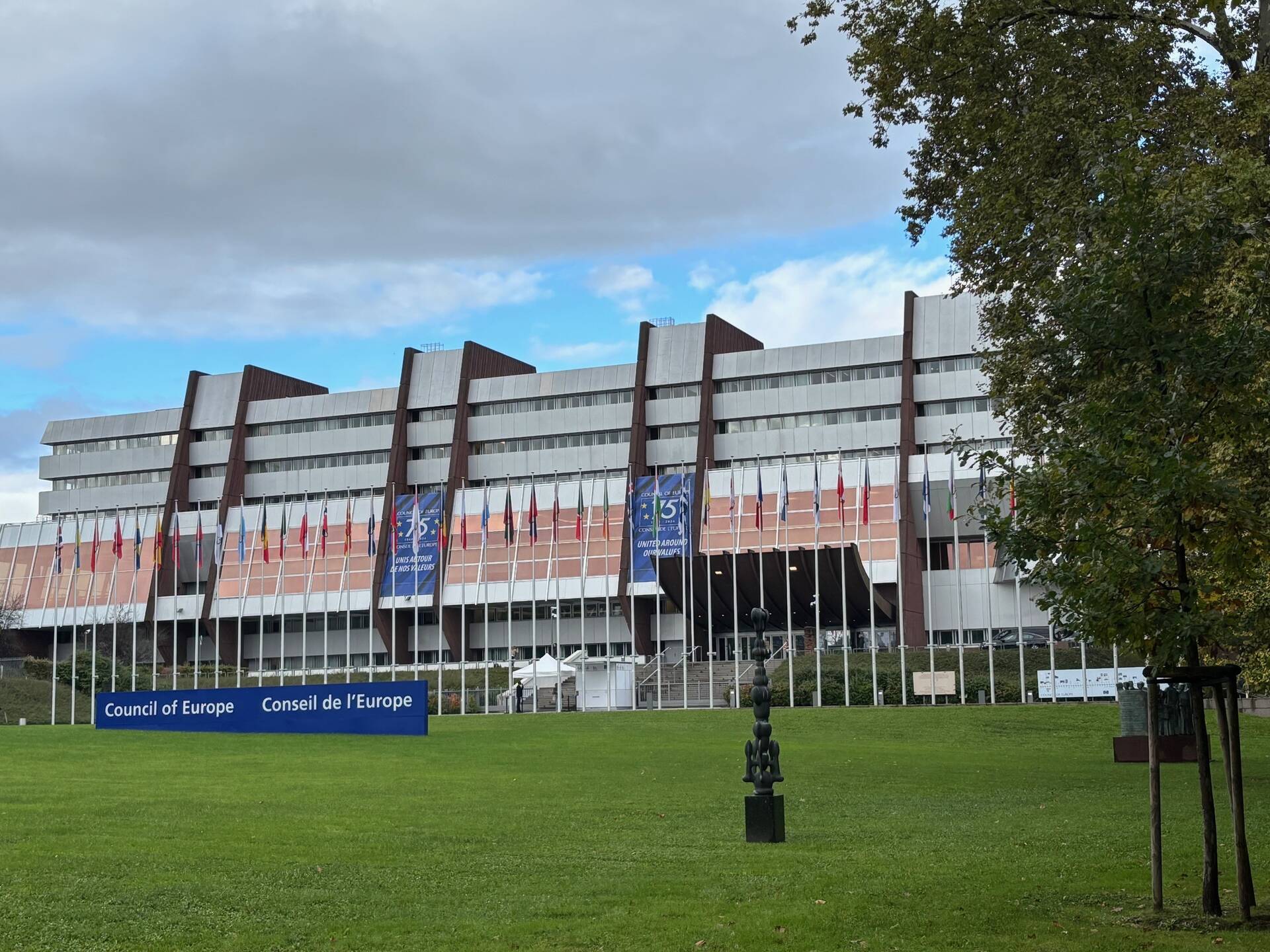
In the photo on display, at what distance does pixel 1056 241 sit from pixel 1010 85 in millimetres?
14386

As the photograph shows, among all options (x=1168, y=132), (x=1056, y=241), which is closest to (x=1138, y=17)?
(x=1168, y=132)

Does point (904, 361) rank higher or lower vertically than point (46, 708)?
higher

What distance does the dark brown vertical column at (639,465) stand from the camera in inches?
3130

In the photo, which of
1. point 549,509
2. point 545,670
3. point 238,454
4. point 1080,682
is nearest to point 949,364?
point 549,509

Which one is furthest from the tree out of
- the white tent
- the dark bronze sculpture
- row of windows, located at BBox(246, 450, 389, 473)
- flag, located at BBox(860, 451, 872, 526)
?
row of windows, located at BBox(246, 450, 389, 473)

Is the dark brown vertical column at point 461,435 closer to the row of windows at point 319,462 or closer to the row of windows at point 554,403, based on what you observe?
the row of windows at point 554,403

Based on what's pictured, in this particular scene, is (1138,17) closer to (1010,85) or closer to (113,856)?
(1010,85)

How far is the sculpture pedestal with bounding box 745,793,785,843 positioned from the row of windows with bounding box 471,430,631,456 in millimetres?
73967

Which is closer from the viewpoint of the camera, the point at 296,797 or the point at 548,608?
the point at 296,797

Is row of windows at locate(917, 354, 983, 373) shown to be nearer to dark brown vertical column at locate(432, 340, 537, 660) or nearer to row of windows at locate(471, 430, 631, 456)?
row of windows at locate(471, 430, 631, 456)

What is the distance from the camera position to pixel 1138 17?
23.5 meters

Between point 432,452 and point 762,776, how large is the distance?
263 feet

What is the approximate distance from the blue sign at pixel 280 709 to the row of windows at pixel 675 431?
5020cm

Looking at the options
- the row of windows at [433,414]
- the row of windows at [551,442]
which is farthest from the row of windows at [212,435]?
the row of windows at [551,442]
